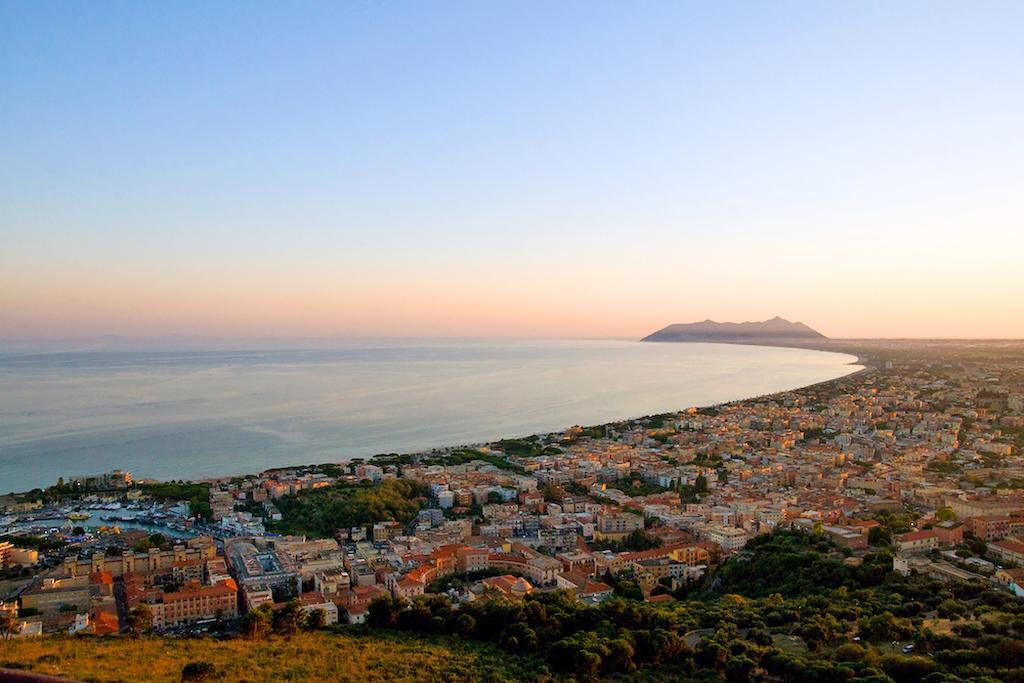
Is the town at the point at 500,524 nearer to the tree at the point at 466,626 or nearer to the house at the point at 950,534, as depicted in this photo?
the house at the point at 950,534

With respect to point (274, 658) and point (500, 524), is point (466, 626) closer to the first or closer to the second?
point (274, 658)

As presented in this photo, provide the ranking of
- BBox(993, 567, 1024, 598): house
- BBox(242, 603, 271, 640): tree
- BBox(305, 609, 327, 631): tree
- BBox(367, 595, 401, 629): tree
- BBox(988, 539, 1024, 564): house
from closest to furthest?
BBox(993, 567, 1024, 598): house < BBox(242, 603, 271, 640): tree < BBox(367, 595, 401, 629): tree < BBox(305, 609, 327, 631): tree < BBox(988, 539, 1024, 564): house

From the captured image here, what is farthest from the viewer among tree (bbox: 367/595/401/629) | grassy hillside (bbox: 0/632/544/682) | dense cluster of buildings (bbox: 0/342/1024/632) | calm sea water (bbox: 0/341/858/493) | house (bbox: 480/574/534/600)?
calm sea water (bbox: 0/341/858/493)

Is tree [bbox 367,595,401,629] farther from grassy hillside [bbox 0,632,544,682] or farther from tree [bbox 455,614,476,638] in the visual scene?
tree [bbox 455,614,476,638]

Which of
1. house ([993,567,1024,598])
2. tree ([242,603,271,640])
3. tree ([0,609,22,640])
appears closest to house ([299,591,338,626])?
tree ([242,603,271,640])

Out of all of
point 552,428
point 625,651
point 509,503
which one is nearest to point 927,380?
point 552,428

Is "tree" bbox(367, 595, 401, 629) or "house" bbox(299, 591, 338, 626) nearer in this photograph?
"tree" bbox(367, 595, 401, 629)

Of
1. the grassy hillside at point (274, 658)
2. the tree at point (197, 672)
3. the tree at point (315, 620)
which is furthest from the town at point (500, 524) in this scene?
the tree at point (197, 672)
